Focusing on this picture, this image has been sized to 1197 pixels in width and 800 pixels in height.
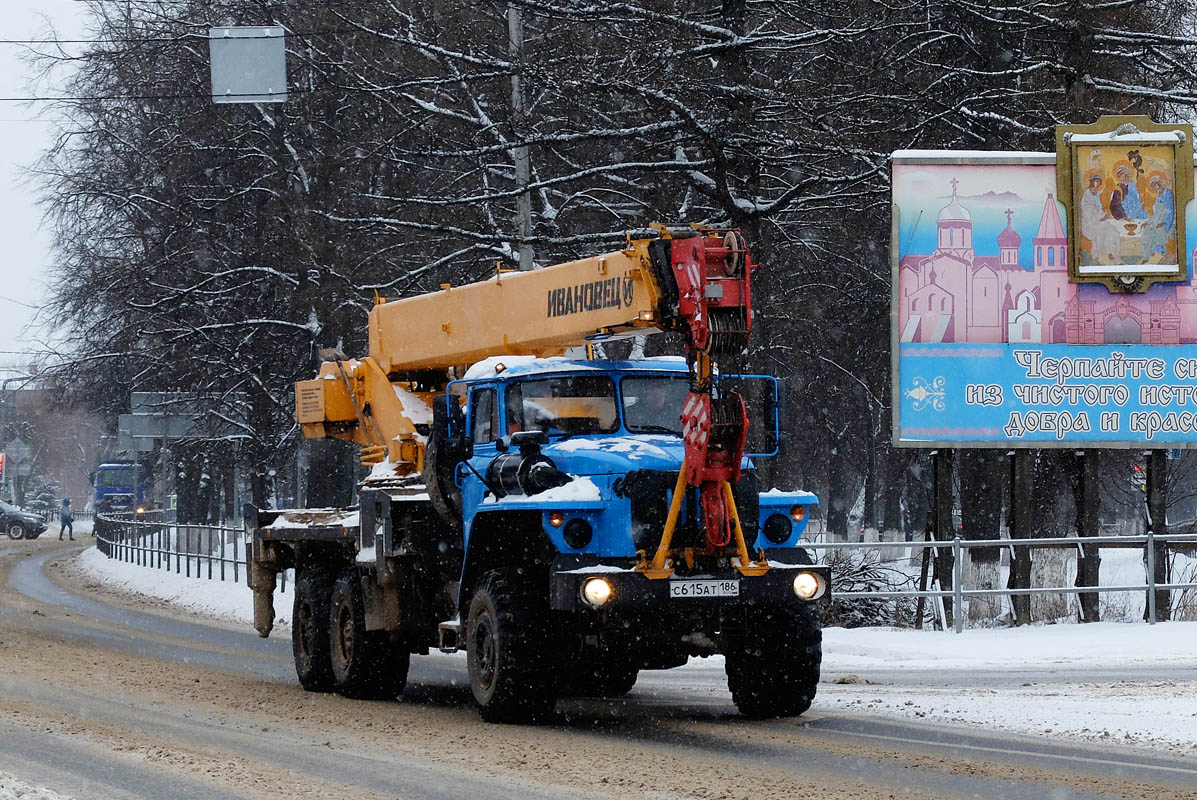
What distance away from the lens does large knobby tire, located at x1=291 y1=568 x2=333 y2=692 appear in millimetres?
15734

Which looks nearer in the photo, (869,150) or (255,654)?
(255,654)

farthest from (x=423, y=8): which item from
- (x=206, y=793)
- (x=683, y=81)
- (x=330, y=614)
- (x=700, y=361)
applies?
(x=206, y=793)

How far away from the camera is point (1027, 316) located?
68.8ft

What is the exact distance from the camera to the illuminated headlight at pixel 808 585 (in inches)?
469

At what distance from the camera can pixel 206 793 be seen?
9031 millimetres

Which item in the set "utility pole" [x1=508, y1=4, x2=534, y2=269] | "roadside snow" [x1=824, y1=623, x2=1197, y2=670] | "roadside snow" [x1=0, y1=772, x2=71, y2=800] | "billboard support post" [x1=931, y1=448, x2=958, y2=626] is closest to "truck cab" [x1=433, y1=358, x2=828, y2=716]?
"roadside snow" [x1=0, y1=772, x2=71, y2=800]

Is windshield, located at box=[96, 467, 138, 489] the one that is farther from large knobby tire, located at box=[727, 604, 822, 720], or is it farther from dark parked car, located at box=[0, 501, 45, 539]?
large knobby tire, located at box=[727, 604, 822, 720]

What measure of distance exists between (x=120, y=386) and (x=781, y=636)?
3530 centimetres

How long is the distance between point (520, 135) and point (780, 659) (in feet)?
40.4

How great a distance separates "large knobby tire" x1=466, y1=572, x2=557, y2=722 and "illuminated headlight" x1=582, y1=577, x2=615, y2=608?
0.71 metres

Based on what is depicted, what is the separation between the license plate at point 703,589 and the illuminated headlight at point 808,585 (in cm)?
50

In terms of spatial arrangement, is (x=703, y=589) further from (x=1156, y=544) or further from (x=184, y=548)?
(x=184, y=548)

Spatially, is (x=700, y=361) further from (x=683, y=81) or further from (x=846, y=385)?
(x=846, y=385)

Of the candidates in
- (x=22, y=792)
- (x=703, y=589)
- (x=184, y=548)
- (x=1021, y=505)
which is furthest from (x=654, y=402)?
(x=184, y=548)
